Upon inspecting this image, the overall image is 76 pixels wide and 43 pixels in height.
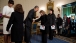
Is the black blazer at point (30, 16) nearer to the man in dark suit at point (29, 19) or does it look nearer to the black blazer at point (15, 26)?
the man in dark suit at point (29, 19)

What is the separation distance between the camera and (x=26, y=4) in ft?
27.9

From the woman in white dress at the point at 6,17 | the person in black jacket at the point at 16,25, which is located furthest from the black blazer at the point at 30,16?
the person in black jacket at the point at 16,25

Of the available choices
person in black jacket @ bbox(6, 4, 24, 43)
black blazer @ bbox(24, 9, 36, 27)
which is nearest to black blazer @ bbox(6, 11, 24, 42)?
person in black jacket @ bbox(6, 4, 24, 43)

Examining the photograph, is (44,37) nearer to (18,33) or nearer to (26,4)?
(18,33)

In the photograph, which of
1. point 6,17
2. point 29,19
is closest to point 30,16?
point 29,19

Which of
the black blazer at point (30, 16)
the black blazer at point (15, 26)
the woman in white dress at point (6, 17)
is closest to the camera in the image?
the black blazer at point (15, 26)

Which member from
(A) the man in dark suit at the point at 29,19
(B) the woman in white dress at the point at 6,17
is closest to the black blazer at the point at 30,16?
(A) the man in dark suit at the point at 29,19

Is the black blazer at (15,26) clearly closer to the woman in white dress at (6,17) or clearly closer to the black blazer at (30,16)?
the woman in white dress at (6,17)

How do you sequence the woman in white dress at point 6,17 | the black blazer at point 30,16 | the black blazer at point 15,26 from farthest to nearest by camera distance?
the black blazer at point 30,16
the woman in white dress at point 6,17
the black blazer at point 15,26

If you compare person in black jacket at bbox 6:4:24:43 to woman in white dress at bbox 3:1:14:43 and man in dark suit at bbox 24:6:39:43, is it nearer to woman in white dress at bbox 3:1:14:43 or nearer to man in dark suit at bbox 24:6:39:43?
woman in white dress at bbox 3:1:14:43

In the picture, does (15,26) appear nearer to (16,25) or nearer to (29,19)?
(16,25)

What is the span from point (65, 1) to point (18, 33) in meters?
6.07

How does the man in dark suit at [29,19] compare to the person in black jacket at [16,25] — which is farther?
the man in dark suit at [29,19]

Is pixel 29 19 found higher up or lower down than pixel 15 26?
higher up
